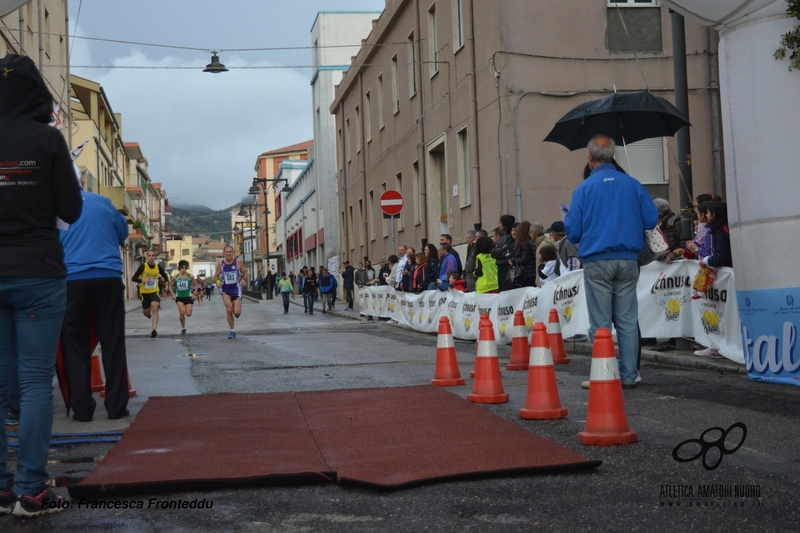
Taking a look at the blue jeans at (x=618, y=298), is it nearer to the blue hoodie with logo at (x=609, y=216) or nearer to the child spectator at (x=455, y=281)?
the blue hoodie with logo at (x=609, y=216)

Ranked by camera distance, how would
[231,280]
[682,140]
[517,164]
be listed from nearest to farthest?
[682,140]
[231,280]
[517,164]

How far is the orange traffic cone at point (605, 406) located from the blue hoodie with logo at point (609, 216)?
2455mm

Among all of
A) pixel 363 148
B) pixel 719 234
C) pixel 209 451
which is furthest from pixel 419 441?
pixel 363 148

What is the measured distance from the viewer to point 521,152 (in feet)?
66.1

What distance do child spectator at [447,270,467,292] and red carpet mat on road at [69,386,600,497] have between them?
10603 mm

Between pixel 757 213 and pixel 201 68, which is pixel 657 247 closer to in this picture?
pixel 757 213

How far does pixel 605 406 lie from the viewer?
5.62 metres

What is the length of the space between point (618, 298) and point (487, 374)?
143 centimetres

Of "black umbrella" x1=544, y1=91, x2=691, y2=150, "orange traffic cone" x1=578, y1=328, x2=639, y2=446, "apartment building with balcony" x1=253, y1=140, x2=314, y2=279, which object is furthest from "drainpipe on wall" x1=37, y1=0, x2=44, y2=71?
"apartment building with balcony" x1=253, y1=140, x2=314, y2=279

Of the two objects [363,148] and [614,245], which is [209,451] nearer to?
[614,245]

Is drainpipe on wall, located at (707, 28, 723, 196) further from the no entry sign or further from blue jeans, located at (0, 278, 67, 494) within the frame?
blue jeans, located at (0, 278, 67, 494)

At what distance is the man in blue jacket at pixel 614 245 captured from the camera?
8047mm

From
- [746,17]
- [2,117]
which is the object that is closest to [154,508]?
[2,117]

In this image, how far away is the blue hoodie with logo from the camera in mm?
8039
